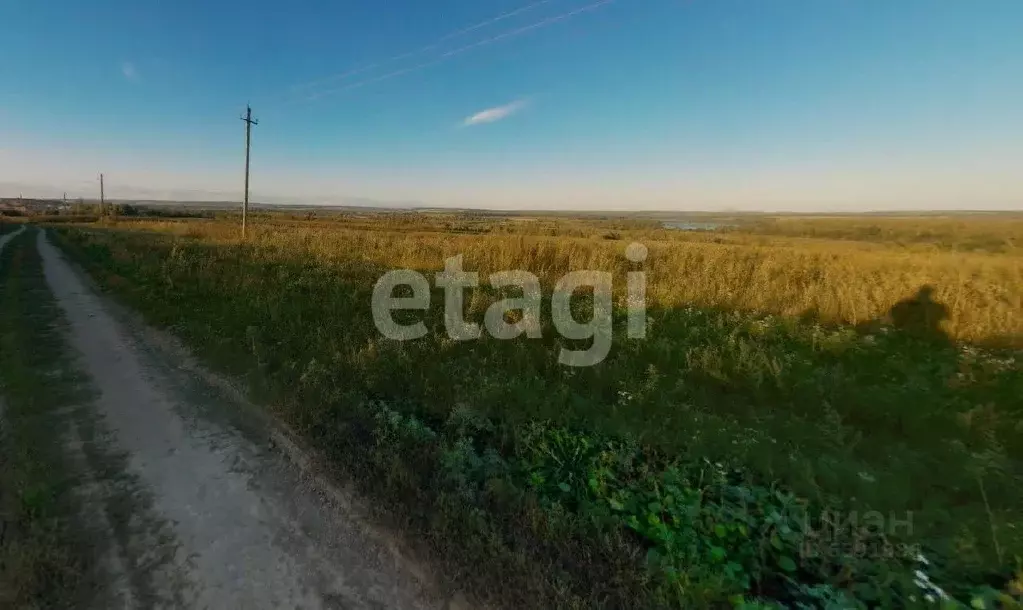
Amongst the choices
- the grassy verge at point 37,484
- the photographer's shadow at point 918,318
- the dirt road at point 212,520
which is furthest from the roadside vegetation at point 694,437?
the grassy verge at point 37,484

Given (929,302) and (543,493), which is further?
(929,302)

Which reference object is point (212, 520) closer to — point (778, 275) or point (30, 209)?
point (778, 275)

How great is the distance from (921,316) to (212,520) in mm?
10717

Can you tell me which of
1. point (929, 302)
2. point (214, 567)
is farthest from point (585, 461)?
point (929, 302)

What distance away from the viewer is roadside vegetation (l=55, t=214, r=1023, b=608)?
2719mm

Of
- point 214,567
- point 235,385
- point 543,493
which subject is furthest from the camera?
point 235,385

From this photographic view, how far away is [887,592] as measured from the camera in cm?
249

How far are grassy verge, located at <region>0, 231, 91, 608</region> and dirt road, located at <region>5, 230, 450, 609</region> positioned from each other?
13 cm

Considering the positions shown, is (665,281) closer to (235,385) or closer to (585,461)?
(585,461)

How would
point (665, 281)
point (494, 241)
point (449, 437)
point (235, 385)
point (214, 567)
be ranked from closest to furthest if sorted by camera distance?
point (214, 567) < point (449, 437) < point (235, 385) < point (665, 281) < point (494, 241)

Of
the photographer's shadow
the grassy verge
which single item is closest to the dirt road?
the grassy verge

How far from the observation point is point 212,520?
3.16 metres

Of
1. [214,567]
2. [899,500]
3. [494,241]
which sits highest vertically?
[494,241]

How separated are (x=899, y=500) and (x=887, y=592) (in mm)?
1171
